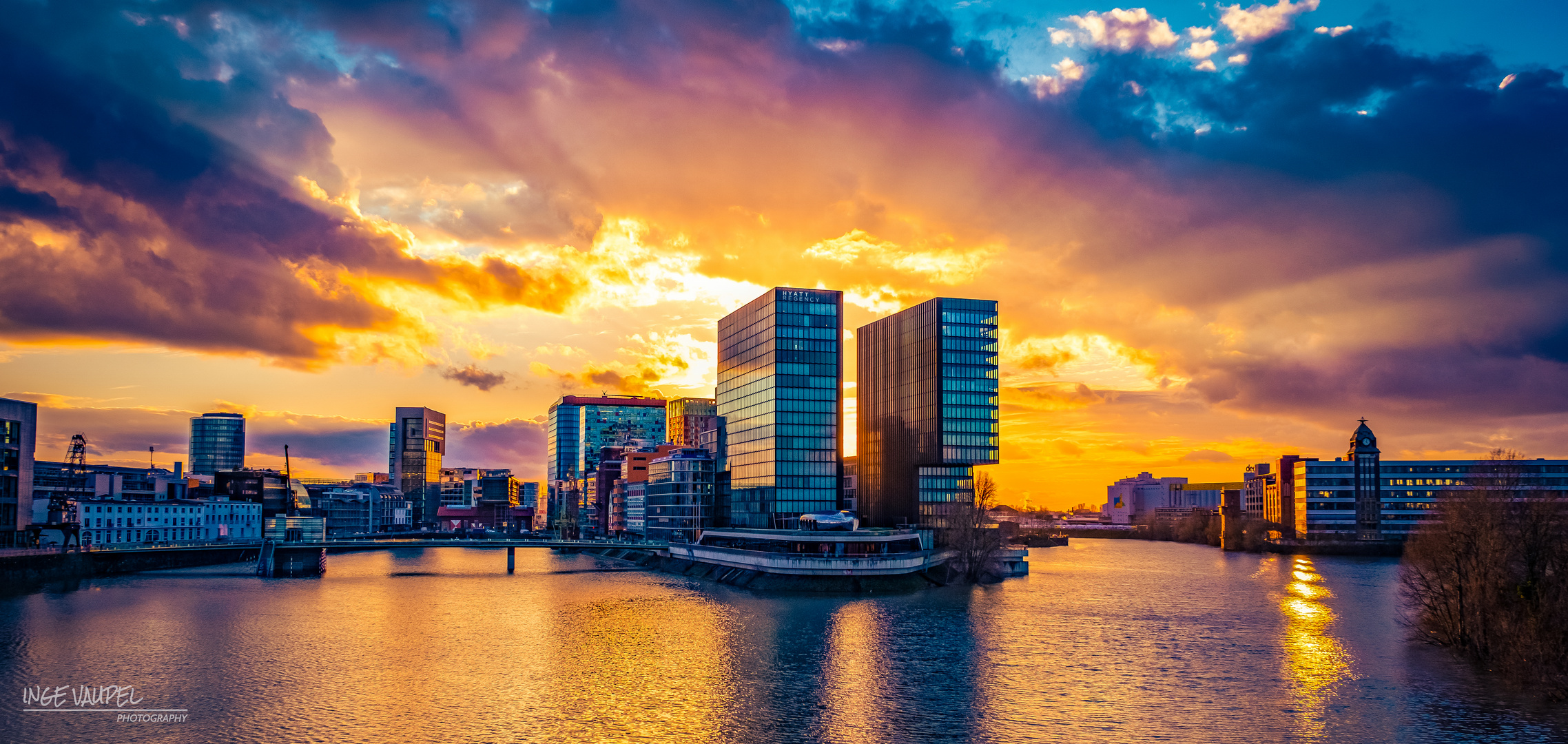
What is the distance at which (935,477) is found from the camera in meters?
197

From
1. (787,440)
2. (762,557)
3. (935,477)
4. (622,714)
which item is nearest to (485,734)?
(622,714)

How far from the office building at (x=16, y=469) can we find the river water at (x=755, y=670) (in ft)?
126

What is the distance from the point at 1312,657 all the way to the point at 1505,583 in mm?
14051

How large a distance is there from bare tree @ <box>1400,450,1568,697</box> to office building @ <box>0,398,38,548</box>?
6657 inches

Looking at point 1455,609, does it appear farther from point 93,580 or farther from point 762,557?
point 93,580

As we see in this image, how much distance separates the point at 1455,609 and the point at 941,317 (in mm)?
130253

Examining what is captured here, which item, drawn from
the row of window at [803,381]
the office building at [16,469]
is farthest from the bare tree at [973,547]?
the office building at [16,469]

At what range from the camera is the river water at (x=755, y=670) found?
169ft

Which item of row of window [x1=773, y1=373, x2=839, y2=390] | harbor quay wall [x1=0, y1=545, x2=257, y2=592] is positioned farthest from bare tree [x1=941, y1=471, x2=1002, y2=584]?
harbor quay wall [x1=0, y1=545, x2=257, y2=592]

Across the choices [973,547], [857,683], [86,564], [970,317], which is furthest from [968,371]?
[86,564]

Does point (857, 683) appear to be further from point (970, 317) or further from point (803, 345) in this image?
point (970, 317)

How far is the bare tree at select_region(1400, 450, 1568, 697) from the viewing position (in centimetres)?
5575

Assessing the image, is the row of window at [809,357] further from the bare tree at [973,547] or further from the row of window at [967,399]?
the bare tree at [973,547]

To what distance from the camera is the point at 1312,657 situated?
234 feet
